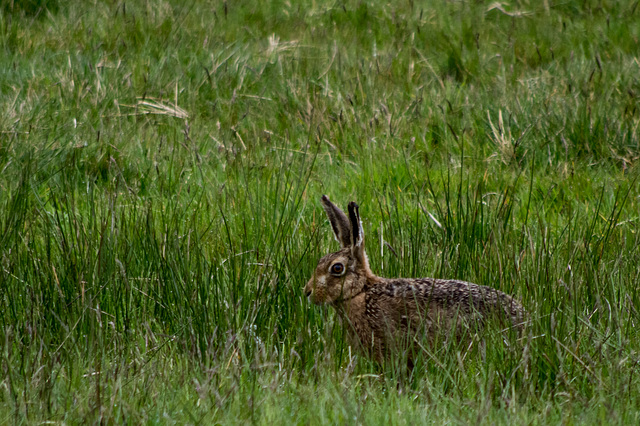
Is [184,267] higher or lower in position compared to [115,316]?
higher

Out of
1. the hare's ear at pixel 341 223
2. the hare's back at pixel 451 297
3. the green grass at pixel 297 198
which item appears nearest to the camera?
the green grass at pixel 297 198

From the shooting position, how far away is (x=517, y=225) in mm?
4664

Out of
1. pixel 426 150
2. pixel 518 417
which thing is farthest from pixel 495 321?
pixel 426 150

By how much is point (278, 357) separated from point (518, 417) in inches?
40.9

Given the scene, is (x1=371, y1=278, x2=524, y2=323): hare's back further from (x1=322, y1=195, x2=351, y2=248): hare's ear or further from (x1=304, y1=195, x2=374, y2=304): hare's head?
(x1=322, y1=195, x2=351, y2=248): hare's ear

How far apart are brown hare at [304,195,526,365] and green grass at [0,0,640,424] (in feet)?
0.37

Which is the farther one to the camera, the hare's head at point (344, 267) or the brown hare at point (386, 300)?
the hare's head at point (344, 267)

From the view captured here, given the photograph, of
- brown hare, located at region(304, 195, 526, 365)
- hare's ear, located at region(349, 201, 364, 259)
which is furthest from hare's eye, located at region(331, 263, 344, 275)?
hare's ear, located at region(349, 201, 364, 259)

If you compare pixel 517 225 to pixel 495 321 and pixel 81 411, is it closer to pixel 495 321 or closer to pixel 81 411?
pixel 495 321

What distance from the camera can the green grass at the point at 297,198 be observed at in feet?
9.00

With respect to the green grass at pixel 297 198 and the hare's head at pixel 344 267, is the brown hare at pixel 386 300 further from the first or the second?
the green grass at pixel 297 198

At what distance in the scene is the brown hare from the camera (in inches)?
129

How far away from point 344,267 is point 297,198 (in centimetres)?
136

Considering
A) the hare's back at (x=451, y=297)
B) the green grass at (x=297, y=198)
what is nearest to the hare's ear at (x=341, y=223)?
the green grass at (x=297, y=198)
